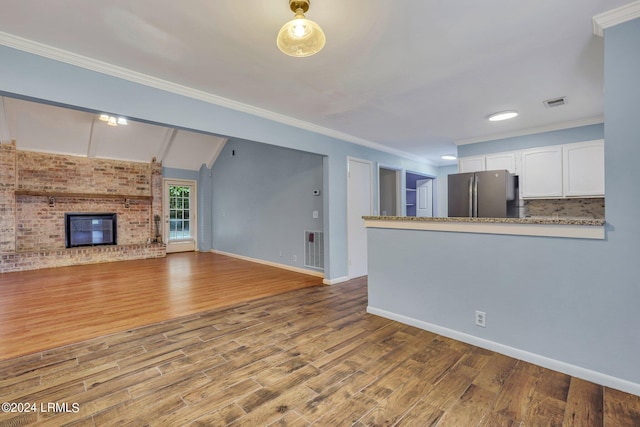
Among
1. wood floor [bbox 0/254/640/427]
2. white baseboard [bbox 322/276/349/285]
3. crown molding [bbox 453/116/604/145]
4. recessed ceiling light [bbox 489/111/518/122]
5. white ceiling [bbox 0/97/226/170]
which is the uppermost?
white ceiling [bbox 0/97/226/170]

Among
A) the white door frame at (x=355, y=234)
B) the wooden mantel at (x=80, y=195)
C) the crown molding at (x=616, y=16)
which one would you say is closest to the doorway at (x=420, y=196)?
the white door frame at (x=355, y=234)

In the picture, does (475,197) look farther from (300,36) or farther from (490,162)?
(300,36)

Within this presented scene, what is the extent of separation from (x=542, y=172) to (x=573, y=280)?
3.03 meters

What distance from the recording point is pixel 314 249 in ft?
17.4

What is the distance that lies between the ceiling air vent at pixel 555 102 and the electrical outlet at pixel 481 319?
2.67m

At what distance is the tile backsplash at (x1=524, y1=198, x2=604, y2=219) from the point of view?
424 cm

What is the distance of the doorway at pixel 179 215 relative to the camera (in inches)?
323

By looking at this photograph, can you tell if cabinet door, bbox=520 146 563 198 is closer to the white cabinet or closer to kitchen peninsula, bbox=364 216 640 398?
the white cabinet

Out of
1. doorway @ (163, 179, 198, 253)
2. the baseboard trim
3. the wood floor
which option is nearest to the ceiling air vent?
the wood floor

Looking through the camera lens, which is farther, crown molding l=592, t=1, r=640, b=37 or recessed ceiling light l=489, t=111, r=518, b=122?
recessed ceiling light l=489, t=111, r=518, b=122

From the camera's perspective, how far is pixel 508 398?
183 centimetres

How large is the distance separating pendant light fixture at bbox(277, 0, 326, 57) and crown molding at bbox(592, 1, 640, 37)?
189 cm

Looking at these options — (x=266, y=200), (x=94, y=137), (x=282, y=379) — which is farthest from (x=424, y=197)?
(x=94, y=137)

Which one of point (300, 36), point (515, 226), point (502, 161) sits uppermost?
point (300, 36)
